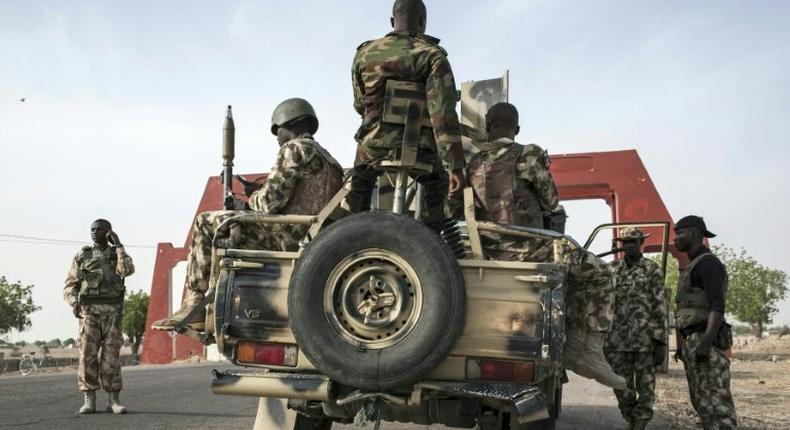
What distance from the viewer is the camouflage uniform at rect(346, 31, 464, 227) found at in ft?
13.4

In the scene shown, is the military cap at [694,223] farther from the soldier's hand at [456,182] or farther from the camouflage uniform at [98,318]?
the camouflage uniform at [98,318]

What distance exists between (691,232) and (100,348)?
5.94 meters

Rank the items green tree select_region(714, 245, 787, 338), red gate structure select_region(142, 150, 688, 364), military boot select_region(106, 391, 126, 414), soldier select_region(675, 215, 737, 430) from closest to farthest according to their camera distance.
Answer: soldier select_region(675, 215, 737, 430), military boot select_region(106, 391, 126, 414), red gate structure select_region(142, 150, 688, 364), green tree select_region(714, 245, 787, 338)

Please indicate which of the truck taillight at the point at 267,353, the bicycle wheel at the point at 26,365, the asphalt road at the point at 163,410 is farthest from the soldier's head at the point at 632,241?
Result: the bicycle wheel at the point at 26,365

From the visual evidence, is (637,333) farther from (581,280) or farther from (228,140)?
(228,140)

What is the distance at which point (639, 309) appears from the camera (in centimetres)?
670

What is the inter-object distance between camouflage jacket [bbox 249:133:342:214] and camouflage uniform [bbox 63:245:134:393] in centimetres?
423

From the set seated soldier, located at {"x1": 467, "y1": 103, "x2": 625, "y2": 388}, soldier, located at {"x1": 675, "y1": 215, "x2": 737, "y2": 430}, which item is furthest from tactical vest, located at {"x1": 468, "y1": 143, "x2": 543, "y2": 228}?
soldier, located at {"x1": 675, "y1": 215, "x2": 737, "y2": 430}

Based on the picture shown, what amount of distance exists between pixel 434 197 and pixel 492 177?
37cm

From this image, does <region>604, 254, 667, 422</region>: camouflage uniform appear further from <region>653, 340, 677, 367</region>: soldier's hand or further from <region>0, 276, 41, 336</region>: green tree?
<region>0, 276, 41, 336</region>: green tree

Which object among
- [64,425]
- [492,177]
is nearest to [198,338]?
[492,177]

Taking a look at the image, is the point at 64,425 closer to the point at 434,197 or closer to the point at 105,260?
the point at 105,260

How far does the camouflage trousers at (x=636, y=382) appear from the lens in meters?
6.47

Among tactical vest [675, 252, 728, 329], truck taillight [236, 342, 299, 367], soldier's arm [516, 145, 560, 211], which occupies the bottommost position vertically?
truck taillight [236, 342, 299, 367]
